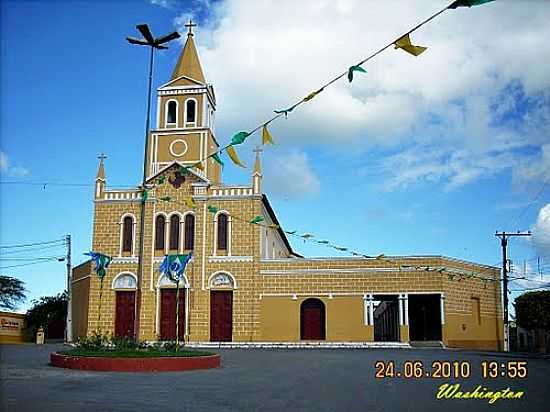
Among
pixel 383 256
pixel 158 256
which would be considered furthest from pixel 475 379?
pixel 158 256

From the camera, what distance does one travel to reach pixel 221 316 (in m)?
32.7

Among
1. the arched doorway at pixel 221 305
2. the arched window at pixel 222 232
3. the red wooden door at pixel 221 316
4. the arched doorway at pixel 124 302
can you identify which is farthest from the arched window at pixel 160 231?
the red wooden door at pixel 221 316

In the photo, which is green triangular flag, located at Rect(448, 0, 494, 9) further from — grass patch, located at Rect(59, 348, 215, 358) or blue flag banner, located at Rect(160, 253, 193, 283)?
blue flag banner, located at Rect(160, 253, 193, 283)

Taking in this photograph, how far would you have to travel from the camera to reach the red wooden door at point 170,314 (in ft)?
107

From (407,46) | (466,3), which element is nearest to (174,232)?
(407,46)

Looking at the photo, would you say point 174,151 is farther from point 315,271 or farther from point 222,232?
point 315,271

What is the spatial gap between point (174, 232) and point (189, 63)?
10793 mm

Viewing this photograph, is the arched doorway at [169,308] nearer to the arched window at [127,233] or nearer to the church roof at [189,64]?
the arched window at [127,233]

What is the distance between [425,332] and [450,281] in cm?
422

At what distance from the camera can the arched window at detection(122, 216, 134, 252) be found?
111 ft

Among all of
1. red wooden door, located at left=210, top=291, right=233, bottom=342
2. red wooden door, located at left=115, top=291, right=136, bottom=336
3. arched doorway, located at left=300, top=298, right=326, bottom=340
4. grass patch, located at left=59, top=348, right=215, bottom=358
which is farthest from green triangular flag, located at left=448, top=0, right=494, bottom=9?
red wooden door, located at left=115, top=291, right=136, bottom=336

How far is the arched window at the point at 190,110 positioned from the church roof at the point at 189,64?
1505 mm

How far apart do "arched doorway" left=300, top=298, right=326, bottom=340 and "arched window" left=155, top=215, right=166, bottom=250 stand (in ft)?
27.9

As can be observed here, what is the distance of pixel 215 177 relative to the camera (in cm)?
3659
